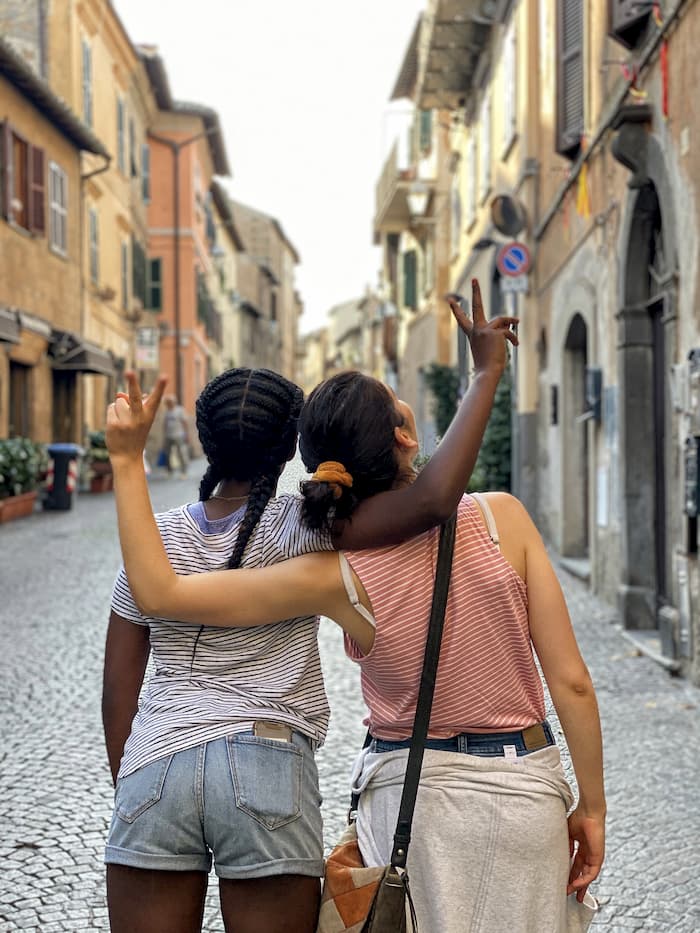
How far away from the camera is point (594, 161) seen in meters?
10.6

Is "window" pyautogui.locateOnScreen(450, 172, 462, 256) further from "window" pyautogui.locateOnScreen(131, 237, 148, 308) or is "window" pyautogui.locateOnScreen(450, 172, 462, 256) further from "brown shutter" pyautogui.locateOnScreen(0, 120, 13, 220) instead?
"window" pyautogui.locateOnScreen(131, 237, 148, 308)

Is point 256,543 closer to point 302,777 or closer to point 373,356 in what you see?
point 302,777

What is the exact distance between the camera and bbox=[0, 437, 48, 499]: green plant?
16609 mm

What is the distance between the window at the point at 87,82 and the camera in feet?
80.3

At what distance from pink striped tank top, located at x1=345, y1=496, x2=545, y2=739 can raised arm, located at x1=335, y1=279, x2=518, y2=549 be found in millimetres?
45

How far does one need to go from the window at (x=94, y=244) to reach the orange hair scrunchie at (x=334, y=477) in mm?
23932

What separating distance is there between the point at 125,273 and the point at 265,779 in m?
28.8

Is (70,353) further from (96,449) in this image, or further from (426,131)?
(426,131)

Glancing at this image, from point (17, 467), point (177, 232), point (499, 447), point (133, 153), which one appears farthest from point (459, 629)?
point (177, 232)

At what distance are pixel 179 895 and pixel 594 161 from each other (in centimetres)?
944

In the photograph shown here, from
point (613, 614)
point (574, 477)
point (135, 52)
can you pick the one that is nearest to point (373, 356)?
point (135, 52)

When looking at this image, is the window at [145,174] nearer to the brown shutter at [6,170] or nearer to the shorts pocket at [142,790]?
the brown shutter at [6,170]

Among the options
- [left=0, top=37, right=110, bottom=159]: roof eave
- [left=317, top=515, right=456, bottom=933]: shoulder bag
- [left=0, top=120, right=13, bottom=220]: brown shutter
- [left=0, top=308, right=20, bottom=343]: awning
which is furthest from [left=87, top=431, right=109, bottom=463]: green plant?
[left=317, top=515, right=456, bottom=933]: shoulder bag

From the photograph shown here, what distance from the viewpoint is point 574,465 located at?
43.3ft
